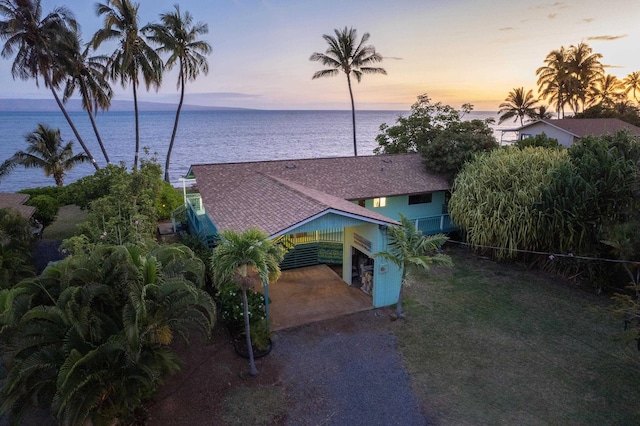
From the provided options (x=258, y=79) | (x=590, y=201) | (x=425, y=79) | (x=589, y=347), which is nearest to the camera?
(x=589, y=347)

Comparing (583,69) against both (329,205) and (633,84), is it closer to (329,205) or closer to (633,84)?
(633,84)

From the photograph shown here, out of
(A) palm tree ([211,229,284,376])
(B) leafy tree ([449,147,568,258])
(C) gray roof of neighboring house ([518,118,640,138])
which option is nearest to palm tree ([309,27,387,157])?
(B) leafy tree ([449,147,568,258])

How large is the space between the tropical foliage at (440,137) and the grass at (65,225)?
2061 centimetres

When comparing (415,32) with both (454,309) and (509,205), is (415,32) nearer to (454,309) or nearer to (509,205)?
(509,205)

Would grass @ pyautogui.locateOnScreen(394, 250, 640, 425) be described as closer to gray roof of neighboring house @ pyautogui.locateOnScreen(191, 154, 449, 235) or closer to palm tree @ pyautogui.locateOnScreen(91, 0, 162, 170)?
gray roof of neighboring house @ pyautogui.locateOnScreen(191, 154, 449, 235)

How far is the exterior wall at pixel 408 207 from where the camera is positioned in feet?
66.7

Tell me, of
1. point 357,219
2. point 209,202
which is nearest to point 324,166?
point 209,202

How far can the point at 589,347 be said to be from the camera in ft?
37.2

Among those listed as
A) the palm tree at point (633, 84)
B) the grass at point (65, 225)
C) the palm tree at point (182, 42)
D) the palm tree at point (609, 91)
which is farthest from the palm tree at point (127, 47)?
the palm tree at point (633, 84)

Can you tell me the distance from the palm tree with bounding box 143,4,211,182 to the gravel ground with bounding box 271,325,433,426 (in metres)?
27.0

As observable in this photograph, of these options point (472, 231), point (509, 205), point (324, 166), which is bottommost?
point (472, 231)

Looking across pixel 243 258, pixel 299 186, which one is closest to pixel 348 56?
pixel 299 186

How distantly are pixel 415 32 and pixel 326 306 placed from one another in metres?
21.6

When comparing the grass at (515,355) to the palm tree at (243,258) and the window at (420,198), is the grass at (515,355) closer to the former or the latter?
the palm tree at (243,258)
